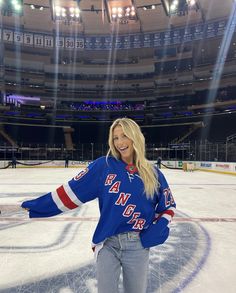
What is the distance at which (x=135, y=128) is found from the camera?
1.72m

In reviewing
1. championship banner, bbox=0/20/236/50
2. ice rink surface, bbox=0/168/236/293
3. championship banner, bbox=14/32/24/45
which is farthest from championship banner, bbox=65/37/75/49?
ice rink surface, bbox=0/168/236/293

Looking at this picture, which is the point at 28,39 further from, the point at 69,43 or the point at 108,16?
the point at 108,16

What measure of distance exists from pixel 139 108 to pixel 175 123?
5737 mm

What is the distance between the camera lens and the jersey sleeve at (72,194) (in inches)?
69.3

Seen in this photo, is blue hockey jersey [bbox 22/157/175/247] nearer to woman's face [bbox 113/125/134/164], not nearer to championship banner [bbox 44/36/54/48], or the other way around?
woman's face [bbox 113/125/134/164]

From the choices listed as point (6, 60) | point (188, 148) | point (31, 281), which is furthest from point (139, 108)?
point (31, 281)

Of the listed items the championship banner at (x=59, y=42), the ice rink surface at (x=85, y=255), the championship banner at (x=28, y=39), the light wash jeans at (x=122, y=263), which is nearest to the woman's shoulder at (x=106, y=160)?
the light wash jeans at (x=122, y=263)

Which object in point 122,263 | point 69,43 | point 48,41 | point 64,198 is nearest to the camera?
point 122,263

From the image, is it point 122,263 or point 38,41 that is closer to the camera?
point 122,263

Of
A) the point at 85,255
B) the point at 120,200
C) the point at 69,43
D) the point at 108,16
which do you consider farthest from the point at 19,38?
the point at 120,200

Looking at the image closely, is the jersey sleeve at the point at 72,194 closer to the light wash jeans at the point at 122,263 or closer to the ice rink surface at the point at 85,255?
the light wash jeans at the point at 122,263

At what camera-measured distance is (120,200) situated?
1.63 metres

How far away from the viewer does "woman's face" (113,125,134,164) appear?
1.72 m

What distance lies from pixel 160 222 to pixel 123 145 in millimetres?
500
